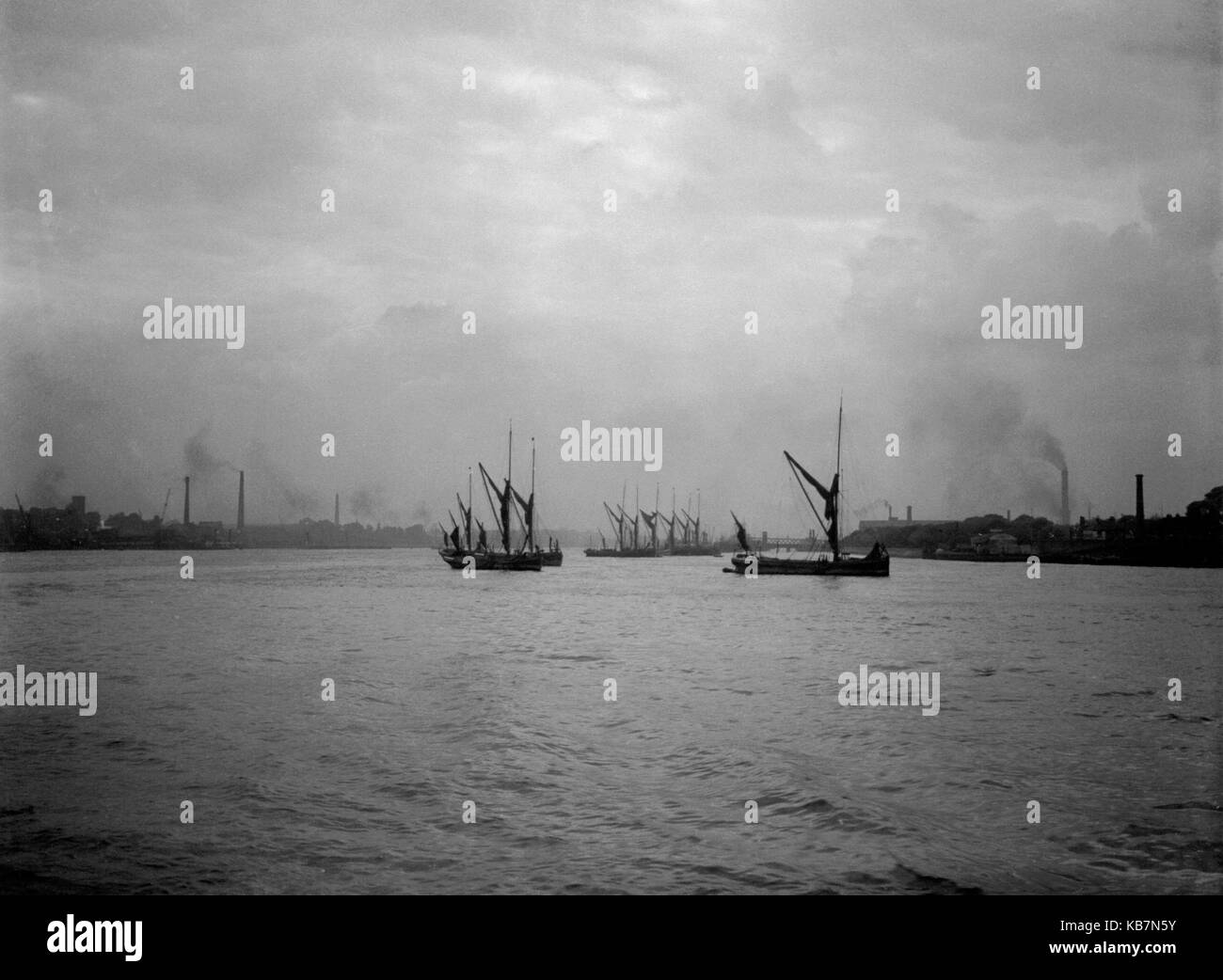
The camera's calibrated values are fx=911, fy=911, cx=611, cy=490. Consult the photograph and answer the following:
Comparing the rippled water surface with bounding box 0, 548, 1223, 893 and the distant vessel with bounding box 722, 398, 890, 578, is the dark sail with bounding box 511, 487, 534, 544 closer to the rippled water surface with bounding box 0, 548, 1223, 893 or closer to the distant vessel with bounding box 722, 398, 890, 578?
the distant vessel with bounding box 722, 398, 890, 578

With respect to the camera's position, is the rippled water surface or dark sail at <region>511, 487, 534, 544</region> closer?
the rippled water surface

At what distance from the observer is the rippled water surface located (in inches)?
352

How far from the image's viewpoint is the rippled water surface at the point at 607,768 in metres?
8.95

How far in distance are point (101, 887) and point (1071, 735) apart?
15.2m

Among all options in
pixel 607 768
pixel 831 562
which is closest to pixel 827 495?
pixel 831 562

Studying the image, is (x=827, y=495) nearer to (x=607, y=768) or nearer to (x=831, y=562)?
(x=831, y=562)

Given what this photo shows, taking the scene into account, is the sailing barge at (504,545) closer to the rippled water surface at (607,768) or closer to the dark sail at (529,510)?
the dark sail at (529,510)

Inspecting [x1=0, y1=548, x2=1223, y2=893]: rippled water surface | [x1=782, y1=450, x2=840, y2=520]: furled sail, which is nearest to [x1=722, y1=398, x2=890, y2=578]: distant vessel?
[x1=782, y1=450, x2=840, y2=520]: furled sail

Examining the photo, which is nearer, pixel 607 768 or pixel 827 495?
pixel 607 768

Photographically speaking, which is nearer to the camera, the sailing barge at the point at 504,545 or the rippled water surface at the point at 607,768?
the rippled water surface at the point at 607,768

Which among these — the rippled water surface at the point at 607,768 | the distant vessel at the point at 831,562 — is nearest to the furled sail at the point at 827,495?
the distant vessel at the point at 831,562

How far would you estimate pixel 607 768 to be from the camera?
1314cm
